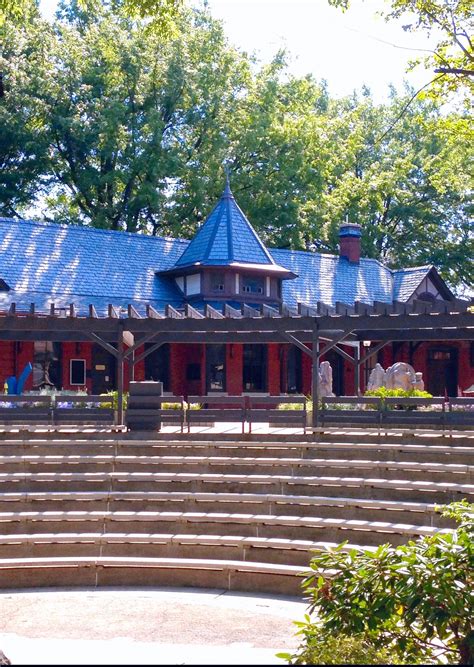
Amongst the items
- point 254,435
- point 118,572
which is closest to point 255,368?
point 254,435

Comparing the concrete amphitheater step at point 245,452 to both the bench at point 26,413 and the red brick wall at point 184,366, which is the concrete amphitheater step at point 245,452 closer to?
the bench at point 26,413

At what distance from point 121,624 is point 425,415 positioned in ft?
25.4

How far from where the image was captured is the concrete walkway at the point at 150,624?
8.48 m

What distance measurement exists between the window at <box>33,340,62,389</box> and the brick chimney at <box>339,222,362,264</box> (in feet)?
47.7

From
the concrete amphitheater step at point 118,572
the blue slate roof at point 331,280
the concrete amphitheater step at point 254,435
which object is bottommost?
Answer: the concrete amphitheater step at point 118,572

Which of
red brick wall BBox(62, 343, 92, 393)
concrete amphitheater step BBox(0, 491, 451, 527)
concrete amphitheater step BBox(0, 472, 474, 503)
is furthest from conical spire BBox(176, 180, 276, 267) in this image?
concrete amphitheater step BBox(0, 491, 451, 527)

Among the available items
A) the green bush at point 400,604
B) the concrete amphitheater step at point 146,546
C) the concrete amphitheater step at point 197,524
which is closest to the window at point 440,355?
the concrete amphitheater step at point 197,524

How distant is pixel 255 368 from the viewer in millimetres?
27766

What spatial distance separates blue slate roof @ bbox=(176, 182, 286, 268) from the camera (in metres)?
29.2

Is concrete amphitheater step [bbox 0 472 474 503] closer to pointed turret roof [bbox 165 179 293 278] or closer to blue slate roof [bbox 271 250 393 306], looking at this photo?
pointed turret roof [bbox 165 179 293 278]

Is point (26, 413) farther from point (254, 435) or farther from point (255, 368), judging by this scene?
point (255, 368)

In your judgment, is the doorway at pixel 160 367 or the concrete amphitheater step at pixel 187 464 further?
the doorway at pixel 160 367

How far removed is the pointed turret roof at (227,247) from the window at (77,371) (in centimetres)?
523

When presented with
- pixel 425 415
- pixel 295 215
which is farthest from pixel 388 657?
pixel 295 215
